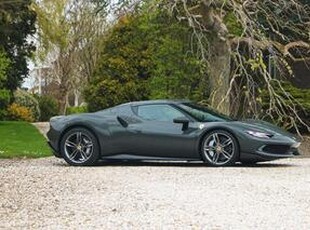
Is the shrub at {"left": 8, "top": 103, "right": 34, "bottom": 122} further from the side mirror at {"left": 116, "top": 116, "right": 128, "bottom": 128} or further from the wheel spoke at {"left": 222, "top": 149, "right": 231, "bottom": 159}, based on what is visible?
the wheel spoke at {"left": 222, "top": 149, "right": 231, "bottom": 159}

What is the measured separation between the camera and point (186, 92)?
2217 centimetres

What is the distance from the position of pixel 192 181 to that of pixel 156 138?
2820 millimetres

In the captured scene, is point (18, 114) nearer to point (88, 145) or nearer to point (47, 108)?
point (47, 108)

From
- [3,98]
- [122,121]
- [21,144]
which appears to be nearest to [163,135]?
[122,121]

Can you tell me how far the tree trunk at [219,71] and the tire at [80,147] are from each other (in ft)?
21.8

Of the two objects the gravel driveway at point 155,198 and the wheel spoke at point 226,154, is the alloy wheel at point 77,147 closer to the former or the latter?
the gravel driveway at point 155,198

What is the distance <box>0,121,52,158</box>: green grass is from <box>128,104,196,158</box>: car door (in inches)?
177

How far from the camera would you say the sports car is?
1177 cm

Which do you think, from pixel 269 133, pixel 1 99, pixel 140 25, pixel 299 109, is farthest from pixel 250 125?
pixel 1 99

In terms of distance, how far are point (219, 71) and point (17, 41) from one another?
1591cm

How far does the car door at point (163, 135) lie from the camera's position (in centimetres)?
1200

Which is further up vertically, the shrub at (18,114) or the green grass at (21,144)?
the shrub at (18,114)

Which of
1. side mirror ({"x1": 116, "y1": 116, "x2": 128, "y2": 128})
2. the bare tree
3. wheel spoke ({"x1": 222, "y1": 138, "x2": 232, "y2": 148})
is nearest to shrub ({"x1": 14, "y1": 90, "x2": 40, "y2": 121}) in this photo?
the bare tree

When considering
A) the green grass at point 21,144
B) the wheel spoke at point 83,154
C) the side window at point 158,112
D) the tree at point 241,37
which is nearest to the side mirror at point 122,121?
the side window at point 158,112
